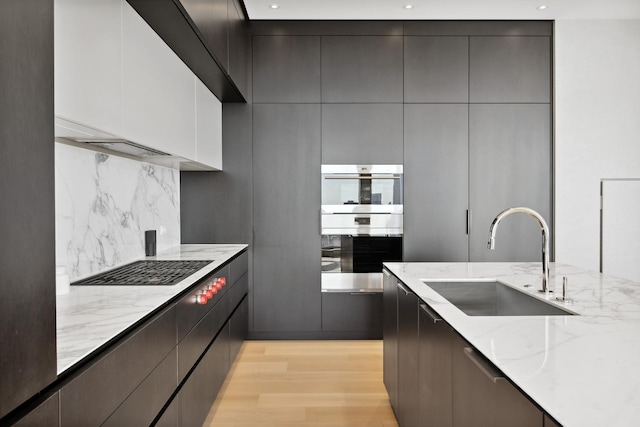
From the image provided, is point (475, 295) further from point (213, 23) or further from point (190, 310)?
point (213, 23)

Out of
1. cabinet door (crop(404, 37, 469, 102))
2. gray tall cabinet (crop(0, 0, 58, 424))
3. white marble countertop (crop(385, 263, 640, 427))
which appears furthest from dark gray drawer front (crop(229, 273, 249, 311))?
gray tall cabinet (crop(0, 0, 58, 424))

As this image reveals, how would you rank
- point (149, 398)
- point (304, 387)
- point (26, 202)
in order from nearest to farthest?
1. point (26, 202)
2. point (149, 398)
3. point (304, 387)

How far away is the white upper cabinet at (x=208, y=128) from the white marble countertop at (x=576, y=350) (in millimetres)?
1928

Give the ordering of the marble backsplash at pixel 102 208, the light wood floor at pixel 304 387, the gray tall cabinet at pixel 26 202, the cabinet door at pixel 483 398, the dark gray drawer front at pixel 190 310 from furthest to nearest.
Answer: the light wood floor at pixel 304 387, the marble backsplash at pixel 102 208, the dark gray drawer front at pixel 190 310, the cabinet door at pixel 483 398, the gray tall cabinet at pixel 26 202

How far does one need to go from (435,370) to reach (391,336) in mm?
899

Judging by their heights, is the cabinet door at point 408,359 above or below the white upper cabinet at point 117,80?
below

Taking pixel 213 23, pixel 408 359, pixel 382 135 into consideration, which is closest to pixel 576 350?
pixel 408 359

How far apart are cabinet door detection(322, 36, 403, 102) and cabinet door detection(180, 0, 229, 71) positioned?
121 cm

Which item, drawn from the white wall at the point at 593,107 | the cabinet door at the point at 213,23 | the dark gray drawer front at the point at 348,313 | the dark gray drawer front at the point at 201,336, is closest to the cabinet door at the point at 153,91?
the cabinet door at the point at 213,23

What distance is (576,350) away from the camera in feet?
3.80

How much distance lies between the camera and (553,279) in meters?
2.22

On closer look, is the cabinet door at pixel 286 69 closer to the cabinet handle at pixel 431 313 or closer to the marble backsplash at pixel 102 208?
the marble backsplash at pixel 102 208

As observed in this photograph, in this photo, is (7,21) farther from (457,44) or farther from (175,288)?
(457,44)

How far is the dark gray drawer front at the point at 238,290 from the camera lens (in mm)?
3240
